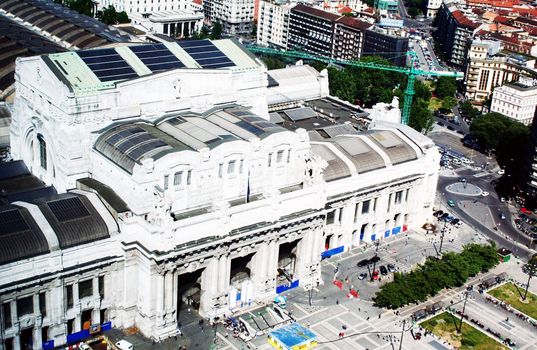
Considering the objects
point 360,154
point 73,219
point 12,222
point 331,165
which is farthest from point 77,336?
point 360,154

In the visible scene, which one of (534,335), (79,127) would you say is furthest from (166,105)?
(534,335)

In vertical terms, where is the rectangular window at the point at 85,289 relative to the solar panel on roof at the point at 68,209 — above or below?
below

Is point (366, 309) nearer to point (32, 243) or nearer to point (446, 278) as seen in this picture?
point (446, 278)

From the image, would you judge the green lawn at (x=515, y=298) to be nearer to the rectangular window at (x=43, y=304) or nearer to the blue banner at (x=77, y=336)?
the blue banner at (x=77, y=336)

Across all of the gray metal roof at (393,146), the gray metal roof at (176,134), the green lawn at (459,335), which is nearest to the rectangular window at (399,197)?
the gray metal roof at (393,146)

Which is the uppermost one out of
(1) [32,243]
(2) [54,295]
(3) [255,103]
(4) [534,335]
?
(3) [255,103]

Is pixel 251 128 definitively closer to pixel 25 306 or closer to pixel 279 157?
pixel 279 157
